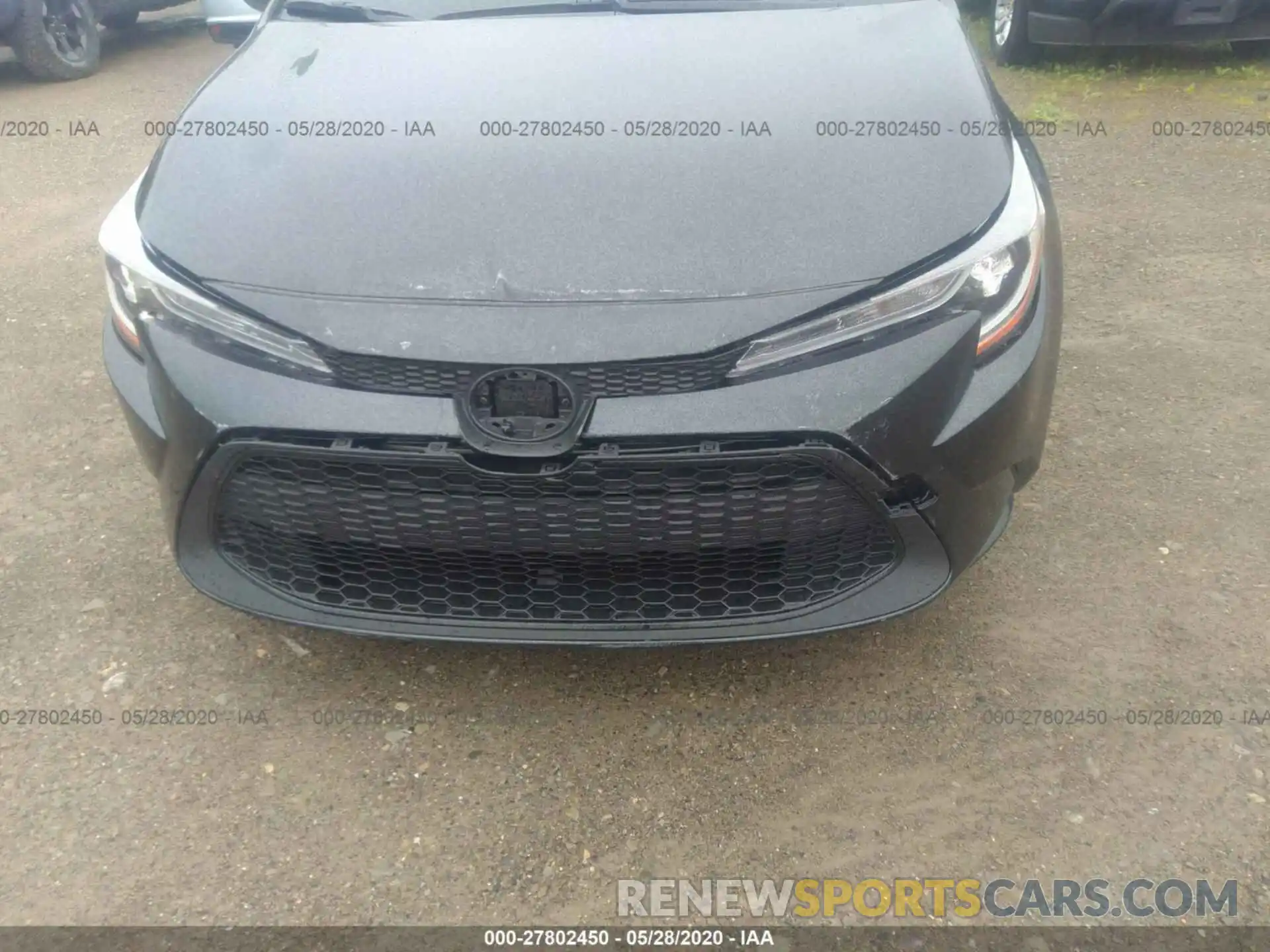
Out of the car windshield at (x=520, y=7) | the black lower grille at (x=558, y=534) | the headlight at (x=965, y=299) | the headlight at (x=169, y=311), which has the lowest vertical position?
the black lower grille at (x=558, y=534)

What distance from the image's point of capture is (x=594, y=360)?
177cm

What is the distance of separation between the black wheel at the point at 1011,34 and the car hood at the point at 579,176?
14.5 ft

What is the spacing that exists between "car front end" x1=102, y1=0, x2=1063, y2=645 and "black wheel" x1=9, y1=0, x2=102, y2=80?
614cm

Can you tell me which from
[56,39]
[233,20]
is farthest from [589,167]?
[56,39]

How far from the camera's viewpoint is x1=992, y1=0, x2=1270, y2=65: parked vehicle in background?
5.83 meters

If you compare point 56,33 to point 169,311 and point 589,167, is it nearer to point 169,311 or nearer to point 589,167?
point 169,311

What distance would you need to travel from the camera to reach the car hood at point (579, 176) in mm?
1853

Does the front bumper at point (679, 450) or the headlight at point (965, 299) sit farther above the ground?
the headlight at point (965, 299)

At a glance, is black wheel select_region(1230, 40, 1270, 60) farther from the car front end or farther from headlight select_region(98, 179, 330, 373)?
headlight select_region(98, 179, 330, 373)

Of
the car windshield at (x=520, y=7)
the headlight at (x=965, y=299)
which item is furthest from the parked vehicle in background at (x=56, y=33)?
the headlight at (x=965, y=299)

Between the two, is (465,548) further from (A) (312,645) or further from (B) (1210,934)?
(B) (1210,934)

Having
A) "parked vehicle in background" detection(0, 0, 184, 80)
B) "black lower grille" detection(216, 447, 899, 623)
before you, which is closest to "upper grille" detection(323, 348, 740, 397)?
"black lower grille" detection(216, 447, 899, 623)

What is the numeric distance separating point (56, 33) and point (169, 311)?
22.5ft

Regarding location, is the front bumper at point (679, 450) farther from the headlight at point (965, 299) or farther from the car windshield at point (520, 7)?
the car windshield at point (520, 7)
